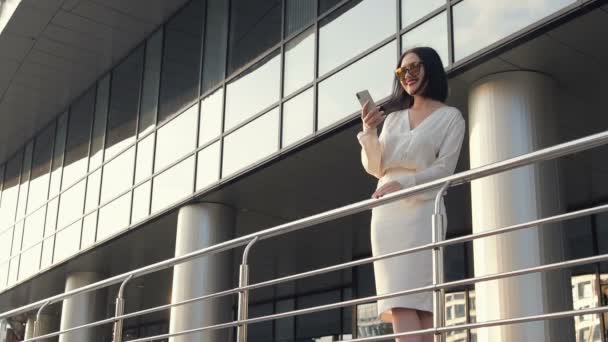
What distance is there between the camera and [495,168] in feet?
11.7

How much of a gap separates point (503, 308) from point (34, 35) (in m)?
11.9

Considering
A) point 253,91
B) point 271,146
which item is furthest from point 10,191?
point 271,146

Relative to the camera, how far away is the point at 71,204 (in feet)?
64.8

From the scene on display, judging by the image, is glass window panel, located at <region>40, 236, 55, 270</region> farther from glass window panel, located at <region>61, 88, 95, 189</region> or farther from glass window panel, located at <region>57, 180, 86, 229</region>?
glass window panel, located at <region>61, 88, 95, 189</region>

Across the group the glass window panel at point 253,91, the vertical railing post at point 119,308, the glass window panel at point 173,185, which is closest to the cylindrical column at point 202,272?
the glass window panel at point 173,185

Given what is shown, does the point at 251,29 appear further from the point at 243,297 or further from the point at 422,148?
the point at 422,148

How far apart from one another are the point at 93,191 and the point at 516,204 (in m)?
11.9

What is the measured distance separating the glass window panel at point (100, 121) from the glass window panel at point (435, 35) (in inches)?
402

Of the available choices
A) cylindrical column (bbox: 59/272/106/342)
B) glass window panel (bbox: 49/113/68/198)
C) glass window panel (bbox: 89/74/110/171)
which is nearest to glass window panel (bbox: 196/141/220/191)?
glass window panel (bbox: 89/74/110/171)

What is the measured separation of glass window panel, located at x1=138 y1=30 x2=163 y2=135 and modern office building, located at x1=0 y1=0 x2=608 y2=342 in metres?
0.07

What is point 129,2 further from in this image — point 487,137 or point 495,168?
point 495,168

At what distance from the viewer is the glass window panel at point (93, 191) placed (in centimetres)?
1847

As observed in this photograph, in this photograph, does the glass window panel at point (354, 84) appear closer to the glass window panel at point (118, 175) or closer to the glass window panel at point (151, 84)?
the glass window panel at point (151, 84)

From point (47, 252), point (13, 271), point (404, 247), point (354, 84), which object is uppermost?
point (354, 84)
